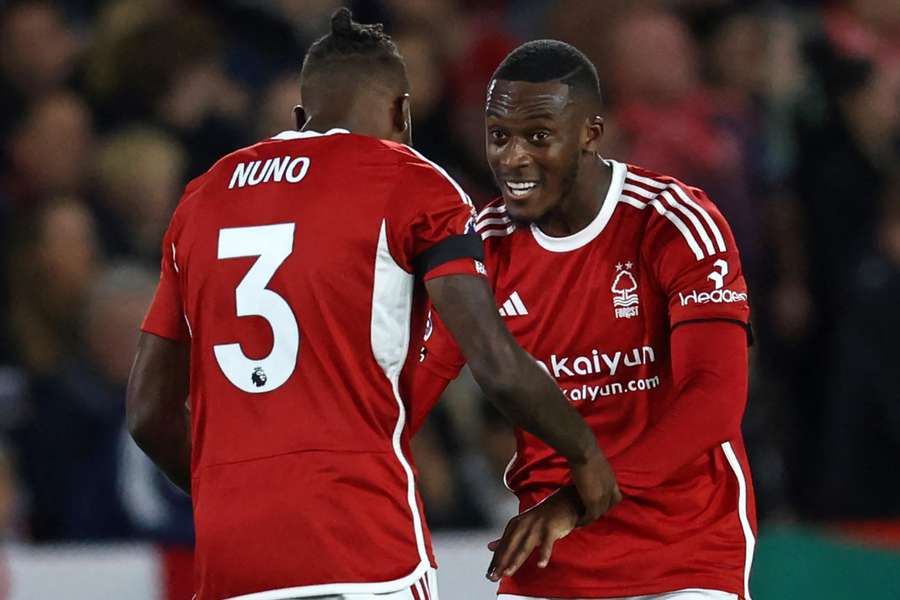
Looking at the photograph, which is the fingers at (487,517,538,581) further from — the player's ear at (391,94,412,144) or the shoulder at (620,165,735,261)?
the player's ear at (391,94,412,144)

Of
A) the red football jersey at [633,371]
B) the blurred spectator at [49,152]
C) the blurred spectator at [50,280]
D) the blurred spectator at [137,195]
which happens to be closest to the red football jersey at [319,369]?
the red football jersey at [633,371]

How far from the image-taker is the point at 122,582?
6129 mm

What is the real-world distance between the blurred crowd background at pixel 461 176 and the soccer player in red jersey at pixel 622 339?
8.61 feet

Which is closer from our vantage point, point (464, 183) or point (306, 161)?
point (306, 161)

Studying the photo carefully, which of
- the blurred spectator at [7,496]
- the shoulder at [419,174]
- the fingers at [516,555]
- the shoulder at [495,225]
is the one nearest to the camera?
the shoulder at [419,174]

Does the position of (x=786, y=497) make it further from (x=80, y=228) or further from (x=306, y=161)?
(x=306, y=161)

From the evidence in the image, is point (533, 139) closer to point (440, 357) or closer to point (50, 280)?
point (440, 357)

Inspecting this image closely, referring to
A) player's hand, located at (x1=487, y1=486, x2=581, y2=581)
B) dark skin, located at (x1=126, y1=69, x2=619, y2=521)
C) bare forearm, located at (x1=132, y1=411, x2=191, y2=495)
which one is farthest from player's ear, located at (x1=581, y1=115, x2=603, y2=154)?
bare forearm, located at (x1=132, y1=411, x2=191, y2=495)

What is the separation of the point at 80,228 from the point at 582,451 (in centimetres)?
390

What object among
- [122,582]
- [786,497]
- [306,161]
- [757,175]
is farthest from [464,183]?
[306,161]

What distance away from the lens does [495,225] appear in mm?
4453

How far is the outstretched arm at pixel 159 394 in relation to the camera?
13.0 feet

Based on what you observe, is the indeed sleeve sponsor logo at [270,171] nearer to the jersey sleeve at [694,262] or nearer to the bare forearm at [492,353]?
the bare forearm at [492,353]

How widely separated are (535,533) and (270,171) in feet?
3.38
